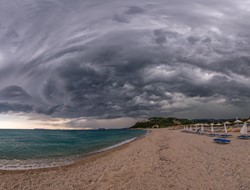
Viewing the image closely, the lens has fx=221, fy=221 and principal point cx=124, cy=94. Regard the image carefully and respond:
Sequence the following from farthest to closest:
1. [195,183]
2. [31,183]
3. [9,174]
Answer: [9,174]
[31,183]
[195,183]

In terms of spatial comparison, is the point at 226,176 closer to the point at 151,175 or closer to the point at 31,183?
the point at 151,175

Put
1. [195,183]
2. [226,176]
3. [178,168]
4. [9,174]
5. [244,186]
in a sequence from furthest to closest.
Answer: [9,174] < [178,168] < [226,176] < [195,183] < [244,186]

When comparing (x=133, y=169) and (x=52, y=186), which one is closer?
(x=52, y=186)

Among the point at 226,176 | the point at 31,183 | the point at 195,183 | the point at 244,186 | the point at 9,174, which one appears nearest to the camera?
the point at 244,186

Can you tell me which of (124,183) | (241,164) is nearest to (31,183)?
(124,183)

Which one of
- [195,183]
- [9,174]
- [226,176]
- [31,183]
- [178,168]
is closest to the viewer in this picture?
[195,183]

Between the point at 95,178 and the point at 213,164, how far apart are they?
755 centimetres

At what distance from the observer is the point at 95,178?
479 inches

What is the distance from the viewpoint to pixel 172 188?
9.57m

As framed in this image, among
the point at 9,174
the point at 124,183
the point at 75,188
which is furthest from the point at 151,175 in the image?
the point at 9,174

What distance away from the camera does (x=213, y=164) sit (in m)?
14.1

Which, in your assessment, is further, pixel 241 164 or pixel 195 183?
pixel 241 164

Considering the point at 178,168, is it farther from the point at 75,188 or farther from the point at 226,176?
the point at 75,188

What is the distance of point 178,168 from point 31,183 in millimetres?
8490
